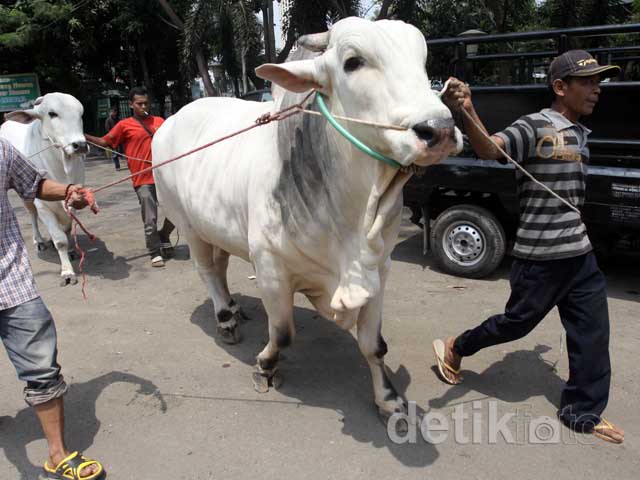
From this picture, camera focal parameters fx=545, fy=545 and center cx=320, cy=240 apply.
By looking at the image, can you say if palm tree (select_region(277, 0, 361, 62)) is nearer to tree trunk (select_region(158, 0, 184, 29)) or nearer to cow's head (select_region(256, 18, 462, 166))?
tree trunk (select_region(158, 0, 184, 29))

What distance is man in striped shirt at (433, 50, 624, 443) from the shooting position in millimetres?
2545

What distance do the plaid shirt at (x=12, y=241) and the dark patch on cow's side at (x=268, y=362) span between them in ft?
4.22

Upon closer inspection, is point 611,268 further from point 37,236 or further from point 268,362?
point 37,236

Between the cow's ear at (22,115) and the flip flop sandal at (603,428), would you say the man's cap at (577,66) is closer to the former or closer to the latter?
the flip flop sandal at (603,428)

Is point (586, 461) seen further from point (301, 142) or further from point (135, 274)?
point (135, 274)

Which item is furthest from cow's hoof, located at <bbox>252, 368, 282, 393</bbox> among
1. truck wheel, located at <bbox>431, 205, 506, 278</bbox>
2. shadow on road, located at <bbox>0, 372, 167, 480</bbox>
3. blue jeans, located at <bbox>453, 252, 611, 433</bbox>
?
truck wheel, located at <bbox>431, 205, 506, 278</bbox>

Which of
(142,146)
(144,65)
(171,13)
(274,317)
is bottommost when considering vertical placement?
(274,317)

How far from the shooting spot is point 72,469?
2.51 meters

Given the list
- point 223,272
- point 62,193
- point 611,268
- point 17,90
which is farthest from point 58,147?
point 17,90

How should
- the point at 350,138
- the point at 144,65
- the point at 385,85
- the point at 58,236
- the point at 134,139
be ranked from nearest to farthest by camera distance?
the point at 385,85
the point at 350,138
the point at 58,236
the point at 134,139
the point at 144,65

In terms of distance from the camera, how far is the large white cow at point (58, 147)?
5.25 m

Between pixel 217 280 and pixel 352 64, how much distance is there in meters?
2.46

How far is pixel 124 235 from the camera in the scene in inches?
278

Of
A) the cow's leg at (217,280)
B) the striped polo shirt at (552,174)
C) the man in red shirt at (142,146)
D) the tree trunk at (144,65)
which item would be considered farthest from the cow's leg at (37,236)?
the tree trunk at (144,65)
